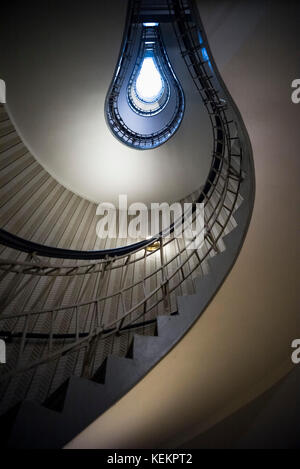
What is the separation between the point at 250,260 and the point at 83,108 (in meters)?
3.87

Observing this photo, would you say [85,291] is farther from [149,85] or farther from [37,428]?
[149,85]

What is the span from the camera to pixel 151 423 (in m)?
2.21

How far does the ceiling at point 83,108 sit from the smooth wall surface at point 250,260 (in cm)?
218

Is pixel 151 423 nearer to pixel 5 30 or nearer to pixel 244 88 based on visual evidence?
pixel 244 88

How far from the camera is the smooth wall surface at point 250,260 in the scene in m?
2.01

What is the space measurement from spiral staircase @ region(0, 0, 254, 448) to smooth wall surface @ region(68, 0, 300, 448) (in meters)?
0.11

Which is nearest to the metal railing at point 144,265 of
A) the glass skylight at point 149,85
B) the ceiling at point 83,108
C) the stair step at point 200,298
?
the stair step at point 200,298

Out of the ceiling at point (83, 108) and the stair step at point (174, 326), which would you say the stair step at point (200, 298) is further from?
the ceiling at point (83, 108)

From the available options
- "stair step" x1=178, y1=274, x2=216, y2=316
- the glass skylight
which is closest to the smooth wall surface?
"stair step" x1=178, y1=274, x2=216, y2=316

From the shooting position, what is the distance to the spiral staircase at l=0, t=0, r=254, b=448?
69.5 inches

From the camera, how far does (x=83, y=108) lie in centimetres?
457

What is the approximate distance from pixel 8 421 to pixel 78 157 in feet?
14.7

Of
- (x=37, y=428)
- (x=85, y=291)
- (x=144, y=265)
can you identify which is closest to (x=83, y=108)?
(x=85, y=291)
